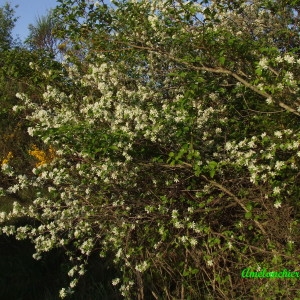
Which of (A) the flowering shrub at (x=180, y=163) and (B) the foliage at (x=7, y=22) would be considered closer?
(A) the flowering shrub at (x=180, y=163)

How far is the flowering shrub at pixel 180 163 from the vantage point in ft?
10.7

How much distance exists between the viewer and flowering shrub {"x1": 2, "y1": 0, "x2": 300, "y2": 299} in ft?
10.7

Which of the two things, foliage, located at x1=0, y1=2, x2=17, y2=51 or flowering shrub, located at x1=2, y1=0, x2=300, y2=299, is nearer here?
flowering shrub, located at x1=2, y1=0, x2=300, y2=299

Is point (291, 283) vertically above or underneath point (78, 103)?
underneath

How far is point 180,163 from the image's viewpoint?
11.0ft

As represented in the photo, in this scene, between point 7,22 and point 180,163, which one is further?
point 7,22

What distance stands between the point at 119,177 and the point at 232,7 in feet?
7.06

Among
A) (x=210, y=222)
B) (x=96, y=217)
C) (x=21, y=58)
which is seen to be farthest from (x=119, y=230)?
(x=21, y=58)

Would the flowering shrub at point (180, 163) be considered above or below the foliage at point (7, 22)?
below

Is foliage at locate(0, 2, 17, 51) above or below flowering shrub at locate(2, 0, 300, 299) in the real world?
above

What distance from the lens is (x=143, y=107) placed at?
3.84 m

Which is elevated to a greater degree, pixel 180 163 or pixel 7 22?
pixel 7 22

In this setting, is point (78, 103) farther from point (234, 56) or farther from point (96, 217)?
point (234, 56)

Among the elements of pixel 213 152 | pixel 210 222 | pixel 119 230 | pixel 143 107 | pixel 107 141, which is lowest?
pixel 210 222
